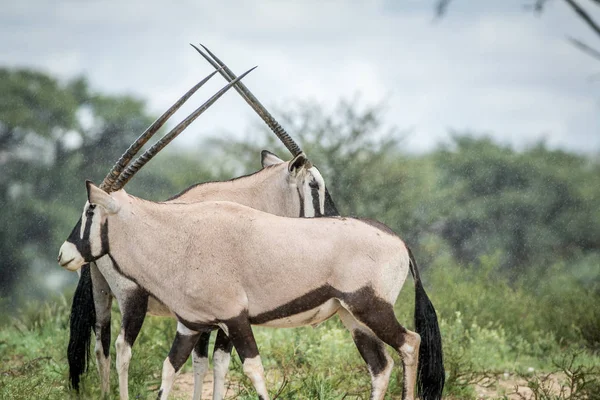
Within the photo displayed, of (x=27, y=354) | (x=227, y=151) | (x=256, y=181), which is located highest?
(x=256, y=181)

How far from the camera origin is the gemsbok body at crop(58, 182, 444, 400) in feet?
15.8

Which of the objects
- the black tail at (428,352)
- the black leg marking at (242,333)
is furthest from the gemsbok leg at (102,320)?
the black tail at (428,352)

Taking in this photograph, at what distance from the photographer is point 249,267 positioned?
15.8 ft

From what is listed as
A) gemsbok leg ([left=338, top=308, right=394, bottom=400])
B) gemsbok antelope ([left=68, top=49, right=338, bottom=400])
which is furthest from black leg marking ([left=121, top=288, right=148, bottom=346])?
gemsbok leg ([left=338, top=308, right=394, bottom=400])

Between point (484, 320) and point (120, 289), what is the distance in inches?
226

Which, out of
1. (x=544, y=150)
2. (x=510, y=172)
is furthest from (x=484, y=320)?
(x=544, y=150)

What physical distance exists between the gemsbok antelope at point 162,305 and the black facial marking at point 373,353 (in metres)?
0.86

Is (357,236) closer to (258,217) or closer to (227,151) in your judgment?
(258,217)

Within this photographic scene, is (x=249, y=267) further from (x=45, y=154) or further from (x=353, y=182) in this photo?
(x=45, y=154)

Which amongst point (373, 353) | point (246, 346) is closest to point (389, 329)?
point (373, 353)

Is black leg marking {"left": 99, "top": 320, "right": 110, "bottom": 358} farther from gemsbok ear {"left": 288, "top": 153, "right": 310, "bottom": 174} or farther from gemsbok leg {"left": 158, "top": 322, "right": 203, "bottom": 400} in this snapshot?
gemsbok ear {"left": 288, "top": 153, "right": 310, "bottom": 174}

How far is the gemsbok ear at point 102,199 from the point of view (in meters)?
4.88

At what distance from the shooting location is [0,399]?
5.51 meters

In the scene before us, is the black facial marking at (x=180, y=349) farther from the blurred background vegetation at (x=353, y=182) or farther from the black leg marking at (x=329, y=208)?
the blurred background vegetation at (x=353, y=182)
